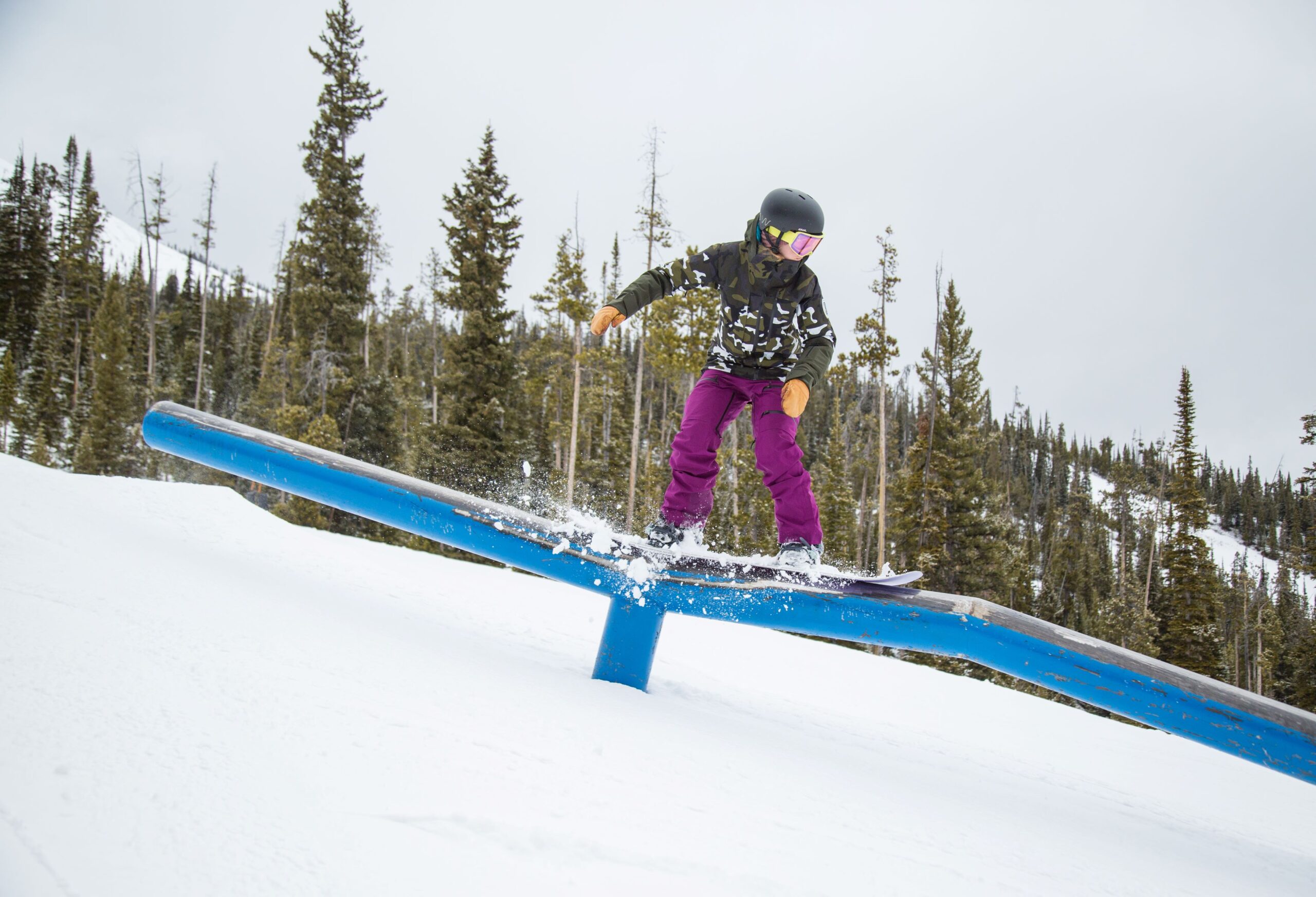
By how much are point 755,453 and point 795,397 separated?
0.48 meters

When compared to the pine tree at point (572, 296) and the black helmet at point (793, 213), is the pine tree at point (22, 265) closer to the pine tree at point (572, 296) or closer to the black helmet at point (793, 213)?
the pine tree at point (572, 296)

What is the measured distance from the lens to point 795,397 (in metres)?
3.03

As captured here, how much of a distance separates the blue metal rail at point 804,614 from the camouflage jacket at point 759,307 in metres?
1.13

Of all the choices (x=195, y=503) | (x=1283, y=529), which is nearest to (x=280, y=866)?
(x=195, y=503)

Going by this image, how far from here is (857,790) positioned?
206 centimetres

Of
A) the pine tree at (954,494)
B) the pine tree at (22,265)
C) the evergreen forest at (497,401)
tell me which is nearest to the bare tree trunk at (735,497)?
the evergreen forest at (497,401)

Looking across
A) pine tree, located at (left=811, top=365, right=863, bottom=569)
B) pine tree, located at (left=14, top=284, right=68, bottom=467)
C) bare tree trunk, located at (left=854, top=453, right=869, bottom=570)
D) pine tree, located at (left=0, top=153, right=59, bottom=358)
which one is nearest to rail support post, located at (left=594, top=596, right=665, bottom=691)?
pine tree, located at (left=811, top=365, right=863, bottom=569)

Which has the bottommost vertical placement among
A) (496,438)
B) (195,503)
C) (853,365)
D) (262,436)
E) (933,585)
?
(933,585)

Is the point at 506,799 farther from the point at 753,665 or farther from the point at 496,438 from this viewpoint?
the point at 496,438

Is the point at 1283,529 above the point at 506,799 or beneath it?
above

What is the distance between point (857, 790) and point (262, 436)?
11.8ft

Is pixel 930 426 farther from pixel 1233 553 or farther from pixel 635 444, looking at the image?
pixel 1233 553

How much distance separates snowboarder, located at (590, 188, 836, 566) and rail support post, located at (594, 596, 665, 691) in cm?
47

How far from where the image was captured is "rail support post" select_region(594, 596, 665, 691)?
9.14 feet
